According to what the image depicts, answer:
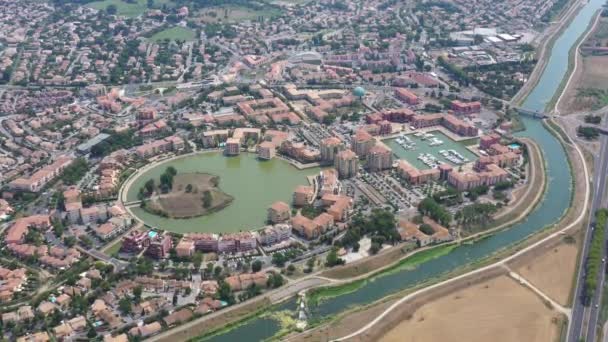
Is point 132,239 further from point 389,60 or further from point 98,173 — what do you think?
point 389,60

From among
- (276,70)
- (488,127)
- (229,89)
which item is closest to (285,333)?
(488,127)

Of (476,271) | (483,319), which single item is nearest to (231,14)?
(476,271)


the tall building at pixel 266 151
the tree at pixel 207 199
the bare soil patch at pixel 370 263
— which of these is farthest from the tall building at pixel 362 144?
the bare soil patch at pixel 370 263

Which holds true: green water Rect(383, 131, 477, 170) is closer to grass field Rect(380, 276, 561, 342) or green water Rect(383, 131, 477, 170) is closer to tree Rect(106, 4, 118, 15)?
grass field Rect(380, 276, 561, 342)

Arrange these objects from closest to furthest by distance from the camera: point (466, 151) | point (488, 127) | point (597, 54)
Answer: point (466, 151) → point (488, 127) → point (597, 54)

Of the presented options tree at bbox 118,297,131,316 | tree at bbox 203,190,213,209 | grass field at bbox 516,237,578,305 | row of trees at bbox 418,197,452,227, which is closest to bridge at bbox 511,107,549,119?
row of trees at bbox 418,197,452,227

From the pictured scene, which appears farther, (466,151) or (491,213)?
(466,151)

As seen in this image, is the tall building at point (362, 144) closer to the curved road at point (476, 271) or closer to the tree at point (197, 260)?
the curved road at point (476, 271)
